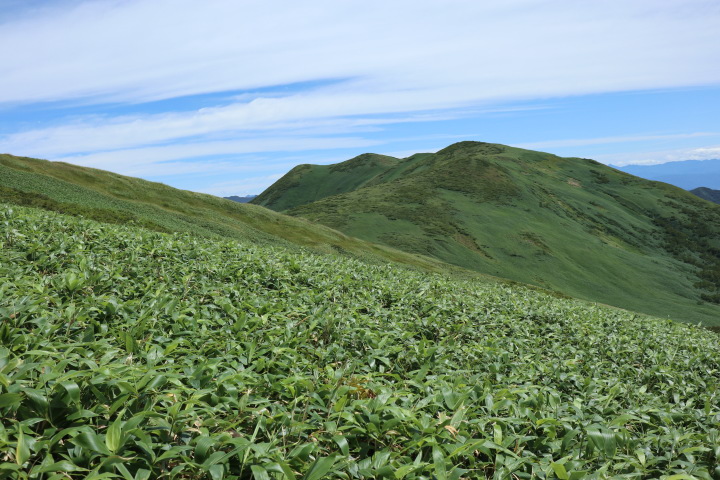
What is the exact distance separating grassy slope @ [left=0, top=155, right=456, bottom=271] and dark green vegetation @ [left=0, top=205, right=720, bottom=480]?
41.8 m

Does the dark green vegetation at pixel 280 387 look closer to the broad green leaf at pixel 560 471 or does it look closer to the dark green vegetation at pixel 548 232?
the broad green leaf at pixel 560 471

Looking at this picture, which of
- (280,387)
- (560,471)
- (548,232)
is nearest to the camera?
(560,471)

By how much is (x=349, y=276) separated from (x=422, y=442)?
1206 cm

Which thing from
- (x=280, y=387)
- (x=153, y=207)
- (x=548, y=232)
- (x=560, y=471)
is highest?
(x=548, y=232)

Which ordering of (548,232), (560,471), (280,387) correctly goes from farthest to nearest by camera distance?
(548,232), (280,387), (560,471)

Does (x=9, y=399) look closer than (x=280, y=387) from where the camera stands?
Yes

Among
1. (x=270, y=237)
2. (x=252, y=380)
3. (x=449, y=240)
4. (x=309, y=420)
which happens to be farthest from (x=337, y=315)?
(x=449, y=240)

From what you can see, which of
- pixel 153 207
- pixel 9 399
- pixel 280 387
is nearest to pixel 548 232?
pixel 153 207

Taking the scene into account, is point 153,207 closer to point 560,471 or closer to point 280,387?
point 280,387

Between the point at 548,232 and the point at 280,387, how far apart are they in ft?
489

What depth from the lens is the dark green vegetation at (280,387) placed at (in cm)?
572

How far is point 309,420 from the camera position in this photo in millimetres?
6871

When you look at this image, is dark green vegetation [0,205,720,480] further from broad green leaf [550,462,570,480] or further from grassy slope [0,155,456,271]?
grassy slope [0,155,456,271]

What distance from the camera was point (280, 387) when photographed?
773 cm
